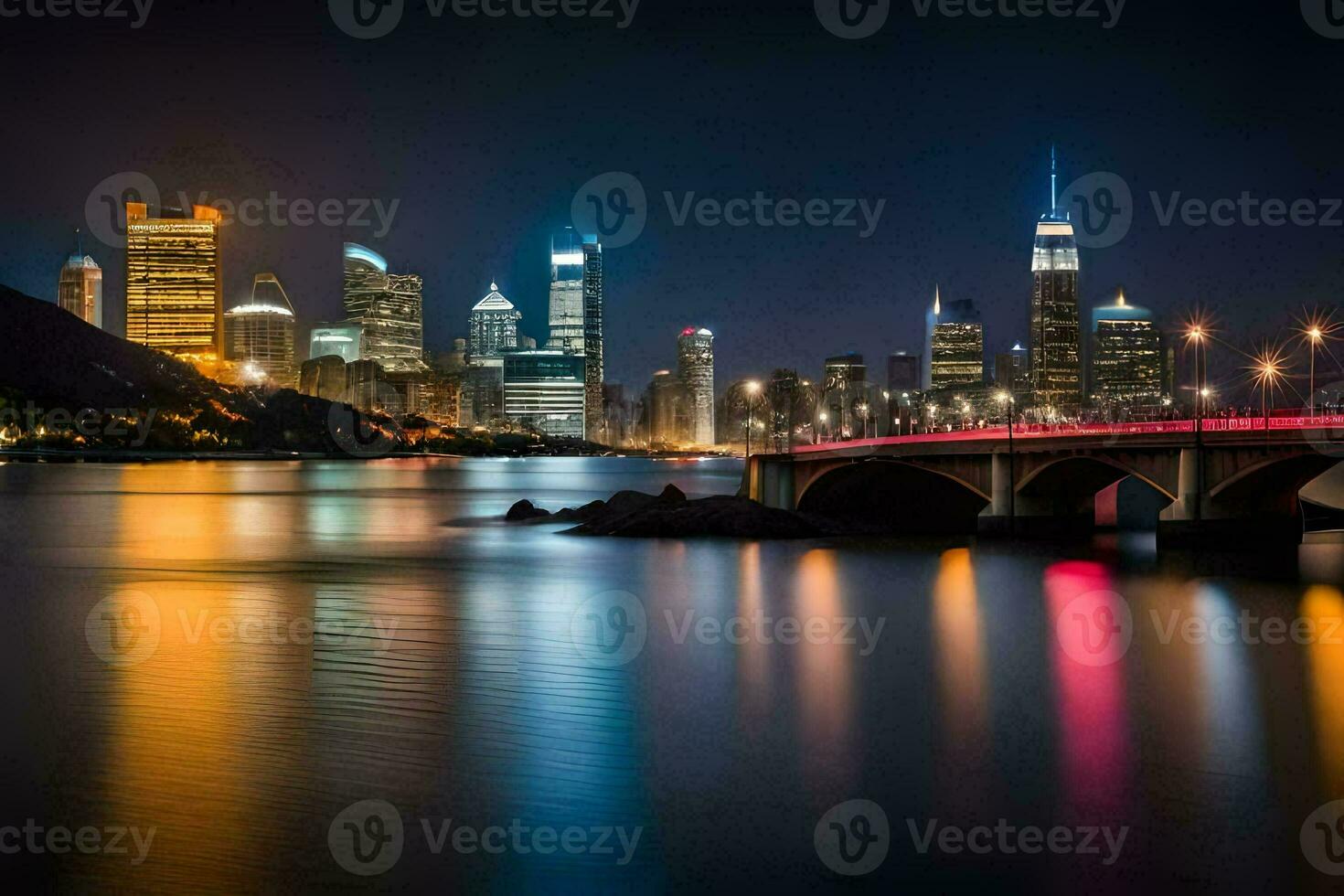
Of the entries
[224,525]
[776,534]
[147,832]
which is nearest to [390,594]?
[776,534]

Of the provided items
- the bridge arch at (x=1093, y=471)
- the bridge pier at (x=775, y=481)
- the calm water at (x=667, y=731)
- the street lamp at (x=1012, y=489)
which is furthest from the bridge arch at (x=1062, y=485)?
the calm water at (x=667, y=731)

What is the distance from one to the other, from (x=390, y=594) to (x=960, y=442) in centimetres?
3297

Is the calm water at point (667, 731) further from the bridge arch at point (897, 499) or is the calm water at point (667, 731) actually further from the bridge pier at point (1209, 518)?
the bridge arch at point (897, 499)

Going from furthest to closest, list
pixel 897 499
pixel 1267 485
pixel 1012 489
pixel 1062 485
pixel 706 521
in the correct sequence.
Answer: pixel 897 499, pixel 1062 485, pixel 1012 489, pixel 706 521, pixel 1267 485

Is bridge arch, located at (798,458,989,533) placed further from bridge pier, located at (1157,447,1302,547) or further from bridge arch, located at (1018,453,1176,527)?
bridge pier, located at (1157,447,1302,547)

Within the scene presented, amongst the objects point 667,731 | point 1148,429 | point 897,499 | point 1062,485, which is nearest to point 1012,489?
point 1062,485

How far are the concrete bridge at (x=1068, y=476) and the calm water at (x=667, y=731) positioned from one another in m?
5.99

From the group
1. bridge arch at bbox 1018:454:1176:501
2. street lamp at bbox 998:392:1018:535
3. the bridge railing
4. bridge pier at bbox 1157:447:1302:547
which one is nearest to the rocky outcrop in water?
the bridge railing

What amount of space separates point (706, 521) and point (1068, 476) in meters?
20.1

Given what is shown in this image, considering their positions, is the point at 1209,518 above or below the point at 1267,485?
below

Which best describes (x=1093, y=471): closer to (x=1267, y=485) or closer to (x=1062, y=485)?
(x=1062, y=485)

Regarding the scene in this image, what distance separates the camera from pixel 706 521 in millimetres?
62656

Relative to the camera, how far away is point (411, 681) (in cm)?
2625

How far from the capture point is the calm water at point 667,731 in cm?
1545
